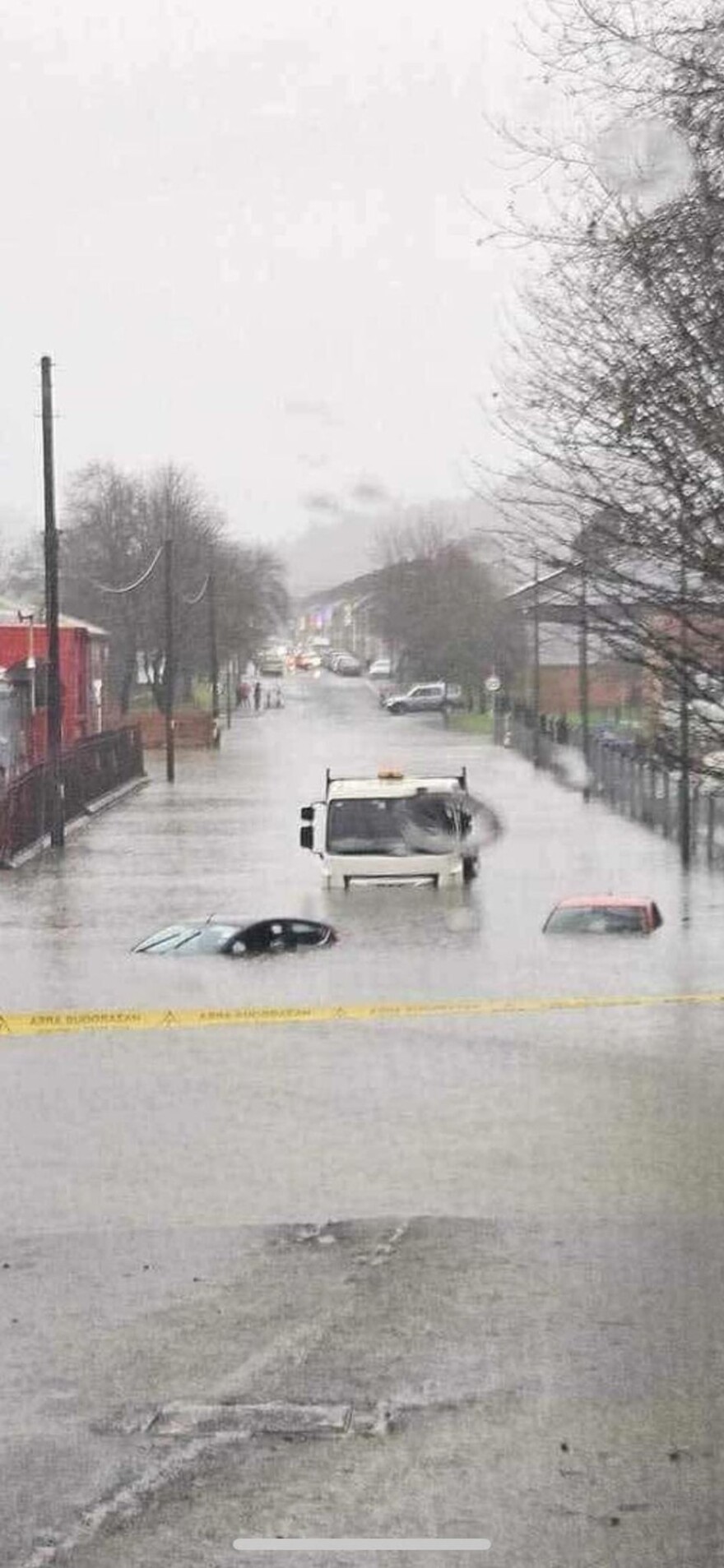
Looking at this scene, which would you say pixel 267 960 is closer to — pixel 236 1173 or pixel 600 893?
pixel 600 893

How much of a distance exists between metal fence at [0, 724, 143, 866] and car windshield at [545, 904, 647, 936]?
12.3m

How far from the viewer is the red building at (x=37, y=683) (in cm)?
5991

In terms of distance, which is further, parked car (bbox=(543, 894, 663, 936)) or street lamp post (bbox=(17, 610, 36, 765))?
street lamp post (bbox=(17, 610, 36, 765))

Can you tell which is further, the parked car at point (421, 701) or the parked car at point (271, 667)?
the parked car at point (271, 667)

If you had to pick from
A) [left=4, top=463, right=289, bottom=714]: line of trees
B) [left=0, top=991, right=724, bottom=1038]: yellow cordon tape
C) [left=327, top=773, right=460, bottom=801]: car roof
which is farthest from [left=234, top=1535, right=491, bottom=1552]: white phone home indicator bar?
[left=4, top=463, right=289, bottom=714]: line of trees

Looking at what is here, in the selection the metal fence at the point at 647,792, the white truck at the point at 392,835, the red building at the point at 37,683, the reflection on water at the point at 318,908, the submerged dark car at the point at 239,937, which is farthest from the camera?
the red building at the point at 37,683

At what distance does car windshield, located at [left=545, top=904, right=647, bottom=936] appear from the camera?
28359mm

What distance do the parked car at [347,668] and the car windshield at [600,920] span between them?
453ft

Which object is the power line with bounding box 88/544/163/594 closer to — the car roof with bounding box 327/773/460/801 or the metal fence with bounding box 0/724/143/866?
the metal fence with bounding box 0/724/143/866

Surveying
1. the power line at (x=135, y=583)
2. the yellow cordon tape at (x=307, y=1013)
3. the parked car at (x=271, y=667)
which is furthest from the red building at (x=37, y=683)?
the parked car at (x=271, y=667)

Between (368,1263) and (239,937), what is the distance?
15.1 meters

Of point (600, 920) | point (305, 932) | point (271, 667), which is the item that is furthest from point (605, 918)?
point (271, 667)

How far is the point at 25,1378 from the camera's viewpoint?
9.64 m

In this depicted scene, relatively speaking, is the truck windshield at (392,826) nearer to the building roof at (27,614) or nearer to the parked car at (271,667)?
the building roof at (27,614)
